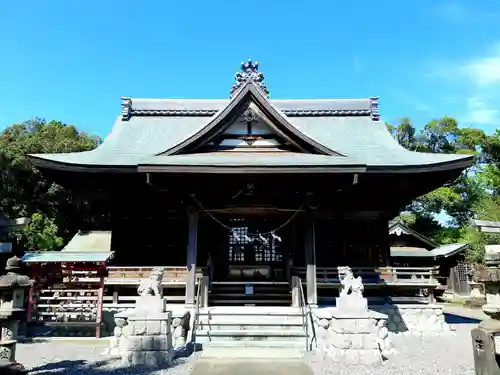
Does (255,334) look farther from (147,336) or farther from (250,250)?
(250,250)

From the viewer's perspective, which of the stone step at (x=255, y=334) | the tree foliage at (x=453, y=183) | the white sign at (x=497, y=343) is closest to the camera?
Result: the white sign at (x=497, y=343)

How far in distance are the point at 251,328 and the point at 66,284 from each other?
6.41 m

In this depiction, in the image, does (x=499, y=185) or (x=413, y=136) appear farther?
(x=413, y=136)

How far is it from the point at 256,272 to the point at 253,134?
535 centimetres

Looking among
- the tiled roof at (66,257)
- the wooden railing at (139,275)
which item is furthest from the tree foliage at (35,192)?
the wooden railing at (139,275)

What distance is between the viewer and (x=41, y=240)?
27188 mm

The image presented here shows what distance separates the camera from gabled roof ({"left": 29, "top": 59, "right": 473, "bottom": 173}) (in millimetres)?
11367

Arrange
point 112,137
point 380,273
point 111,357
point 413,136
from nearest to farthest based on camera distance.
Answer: point 111,357, point 380,273, point 112,137, point 413,136

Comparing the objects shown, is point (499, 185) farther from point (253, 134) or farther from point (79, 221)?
point (79, 221)

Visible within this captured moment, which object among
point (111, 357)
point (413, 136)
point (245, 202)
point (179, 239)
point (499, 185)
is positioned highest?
point (413, 136)

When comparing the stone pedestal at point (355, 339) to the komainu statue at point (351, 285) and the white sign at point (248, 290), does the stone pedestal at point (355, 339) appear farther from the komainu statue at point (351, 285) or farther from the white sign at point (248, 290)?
the white sign at point (248, 290)

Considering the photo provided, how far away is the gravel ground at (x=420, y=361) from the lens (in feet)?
24.1

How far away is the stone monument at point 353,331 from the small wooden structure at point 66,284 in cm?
641

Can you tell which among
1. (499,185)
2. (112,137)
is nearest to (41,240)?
(112,137)
